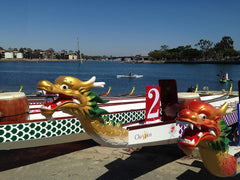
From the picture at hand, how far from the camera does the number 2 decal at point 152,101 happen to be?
6.93 m

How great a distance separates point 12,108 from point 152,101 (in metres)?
4.32

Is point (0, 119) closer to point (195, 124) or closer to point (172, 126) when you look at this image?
point (172, 126)

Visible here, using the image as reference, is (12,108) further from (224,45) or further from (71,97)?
(224,45)

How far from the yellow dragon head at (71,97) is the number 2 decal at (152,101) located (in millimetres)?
2690

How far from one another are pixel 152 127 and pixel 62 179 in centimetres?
313

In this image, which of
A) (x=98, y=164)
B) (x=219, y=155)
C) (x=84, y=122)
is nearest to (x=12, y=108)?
(x=98, y=164)

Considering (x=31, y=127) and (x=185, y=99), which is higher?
(x=185, y=99)

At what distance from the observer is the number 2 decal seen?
6934 mm

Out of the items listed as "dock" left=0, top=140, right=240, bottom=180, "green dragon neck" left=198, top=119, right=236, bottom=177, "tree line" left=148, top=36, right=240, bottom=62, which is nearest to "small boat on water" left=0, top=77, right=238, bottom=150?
"dock" left=0, top=140, right=240, bottom=180

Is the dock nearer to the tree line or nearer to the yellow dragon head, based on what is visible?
the yellow dragon head

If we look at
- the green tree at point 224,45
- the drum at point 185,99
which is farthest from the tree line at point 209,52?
the drum at point 185,99

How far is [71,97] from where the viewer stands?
4.33m

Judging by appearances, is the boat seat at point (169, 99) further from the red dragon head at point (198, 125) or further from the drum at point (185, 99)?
the red dragon head at point (198, 125)

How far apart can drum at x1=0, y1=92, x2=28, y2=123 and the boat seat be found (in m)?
4.47
